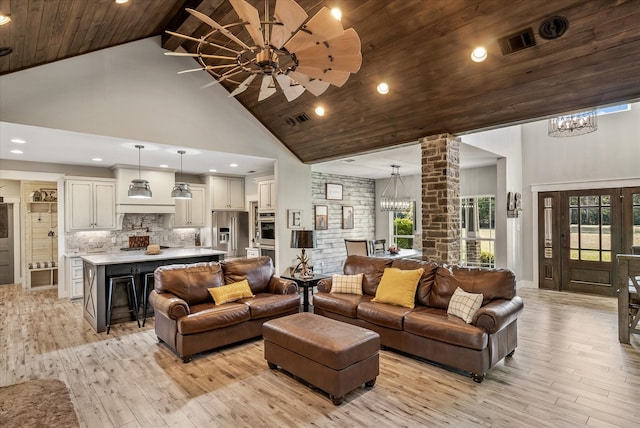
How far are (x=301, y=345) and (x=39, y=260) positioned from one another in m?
8.06

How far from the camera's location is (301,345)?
2.98m

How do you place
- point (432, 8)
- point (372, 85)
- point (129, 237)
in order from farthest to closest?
point (129, 237), point (372, 85), point (432, 8)

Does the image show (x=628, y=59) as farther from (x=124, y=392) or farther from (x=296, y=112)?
(x=124, y=392)

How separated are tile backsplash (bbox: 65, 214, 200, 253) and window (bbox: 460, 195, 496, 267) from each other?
6.57m

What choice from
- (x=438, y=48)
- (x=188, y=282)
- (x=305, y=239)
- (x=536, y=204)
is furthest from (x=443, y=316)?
(x=536, y=204)

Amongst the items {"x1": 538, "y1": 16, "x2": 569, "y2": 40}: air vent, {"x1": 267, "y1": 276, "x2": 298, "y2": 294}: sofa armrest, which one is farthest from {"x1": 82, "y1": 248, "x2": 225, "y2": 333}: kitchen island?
{"x1": 538, "y1": 16, "x2": 569, "y2": 40}: air vent

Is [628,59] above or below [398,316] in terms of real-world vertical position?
above

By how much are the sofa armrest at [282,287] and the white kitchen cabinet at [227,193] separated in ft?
13.1

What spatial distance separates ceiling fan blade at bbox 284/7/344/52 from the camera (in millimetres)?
2188

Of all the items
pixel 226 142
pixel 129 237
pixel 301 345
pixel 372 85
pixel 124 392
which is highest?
pixel 372 85

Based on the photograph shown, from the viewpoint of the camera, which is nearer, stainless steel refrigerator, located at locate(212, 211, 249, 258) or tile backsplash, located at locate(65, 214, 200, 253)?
tile backsplash, located at locate(65, 214, 200, 253)

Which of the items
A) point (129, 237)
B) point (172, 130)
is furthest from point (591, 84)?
point (129, 237)

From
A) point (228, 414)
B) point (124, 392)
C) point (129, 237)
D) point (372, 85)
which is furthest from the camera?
point (129, 237)

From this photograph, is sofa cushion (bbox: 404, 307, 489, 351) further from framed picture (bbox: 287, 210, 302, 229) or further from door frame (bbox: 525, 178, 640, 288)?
door frame (bbox: 525, 178, 640, 288)
